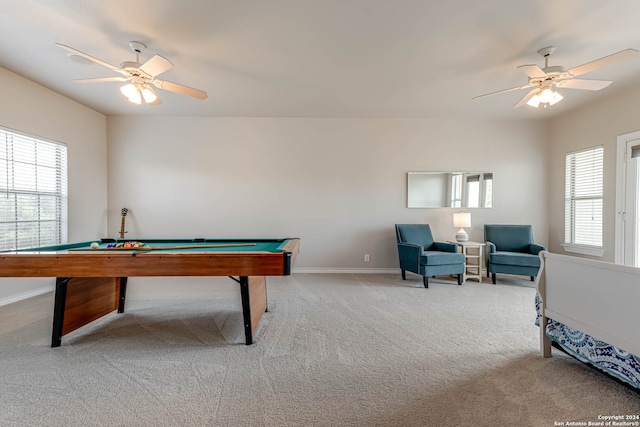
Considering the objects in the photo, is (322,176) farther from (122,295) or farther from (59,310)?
(59,310)

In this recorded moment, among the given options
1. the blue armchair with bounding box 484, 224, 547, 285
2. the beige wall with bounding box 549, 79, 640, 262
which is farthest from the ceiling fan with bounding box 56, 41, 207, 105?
the beige wall with bounding box 549, 79, 640, 262

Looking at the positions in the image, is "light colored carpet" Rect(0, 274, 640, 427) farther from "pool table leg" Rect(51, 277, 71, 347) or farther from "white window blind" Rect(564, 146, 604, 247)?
"white window blind" Rect(564, 146, 604, 247)

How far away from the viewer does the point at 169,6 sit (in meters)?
2.18

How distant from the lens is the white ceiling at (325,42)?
7.27 ft

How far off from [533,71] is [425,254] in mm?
2390

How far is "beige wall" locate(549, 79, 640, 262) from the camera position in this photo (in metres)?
3.78

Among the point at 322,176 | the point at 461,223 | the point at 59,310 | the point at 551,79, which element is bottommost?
the point at 59,310

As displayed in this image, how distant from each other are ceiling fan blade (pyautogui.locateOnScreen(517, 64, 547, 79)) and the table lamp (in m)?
2.25

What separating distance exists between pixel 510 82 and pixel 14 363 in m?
5.22

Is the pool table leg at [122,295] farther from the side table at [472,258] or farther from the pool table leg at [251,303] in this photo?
the side table at [472,258]

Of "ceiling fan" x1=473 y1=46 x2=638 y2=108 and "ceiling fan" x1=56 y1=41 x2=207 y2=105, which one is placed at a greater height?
"ceiling fan" x1=473 y1=46 x2=638 y2=108

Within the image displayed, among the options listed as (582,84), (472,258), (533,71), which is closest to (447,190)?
(472,258)

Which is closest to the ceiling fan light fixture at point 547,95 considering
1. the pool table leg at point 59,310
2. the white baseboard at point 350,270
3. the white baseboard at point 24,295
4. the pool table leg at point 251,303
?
the white baseboard at point 350,270

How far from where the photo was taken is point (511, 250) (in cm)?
464
